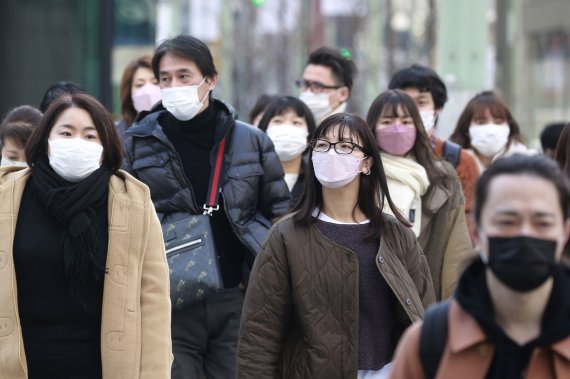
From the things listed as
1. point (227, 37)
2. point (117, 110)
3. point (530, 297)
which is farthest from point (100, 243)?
point (227, 37)

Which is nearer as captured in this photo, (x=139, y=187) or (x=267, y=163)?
(x=139, y=187)

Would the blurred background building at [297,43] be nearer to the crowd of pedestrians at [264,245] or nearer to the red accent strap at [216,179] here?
the crowd of pedestrians at [264,245]

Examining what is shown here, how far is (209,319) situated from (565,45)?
3577 centimetres

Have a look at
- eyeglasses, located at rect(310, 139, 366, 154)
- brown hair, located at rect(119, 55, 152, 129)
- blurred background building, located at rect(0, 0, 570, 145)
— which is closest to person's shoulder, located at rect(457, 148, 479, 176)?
brown hair, located at rect(119, 55, 152, 129)

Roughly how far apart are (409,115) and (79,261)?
2.81 meters

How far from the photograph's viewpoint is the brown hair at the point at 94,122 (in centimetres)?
596

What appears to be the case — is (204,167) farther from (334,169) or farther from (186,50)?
(334,169)

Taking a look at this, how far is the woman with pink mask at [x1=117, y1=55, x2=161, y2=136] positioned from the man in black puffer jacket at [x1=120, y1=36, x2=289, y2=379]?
133 cm

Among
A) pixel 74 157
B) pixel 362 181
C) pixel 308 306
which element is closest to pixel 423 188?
pixel 362 181

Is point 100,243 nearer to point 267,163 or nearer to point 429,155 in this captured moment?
point 267,163

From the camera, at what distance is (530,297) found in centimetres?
359

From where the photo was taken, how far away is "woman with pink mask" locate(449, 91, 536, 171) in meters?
9.91

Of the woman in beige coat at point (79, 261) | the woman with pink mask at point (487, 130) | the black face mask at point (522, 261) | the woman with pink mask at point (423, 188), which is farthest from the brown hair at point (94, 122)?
the woman with pink mask at point (487, 130)

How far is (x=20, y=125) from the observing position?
7.75 m
